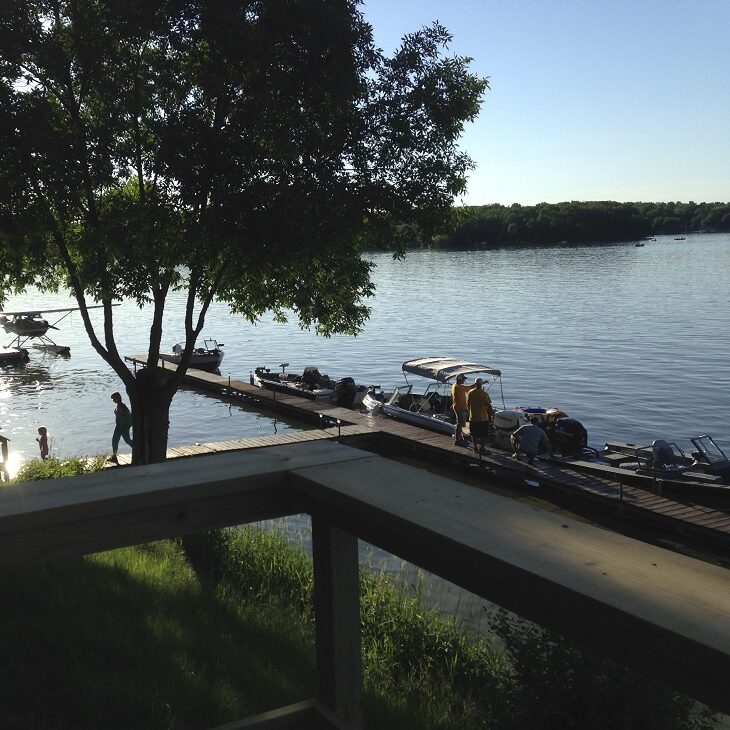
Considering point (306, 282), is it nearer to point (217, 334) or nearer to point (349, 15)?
point (349, 15)

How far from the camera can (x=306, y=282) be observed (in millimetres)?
14625

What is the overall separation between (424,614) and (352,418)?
58.5 feet

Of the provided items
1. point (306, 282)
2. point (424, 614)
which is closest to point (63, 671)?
point (424, 614)

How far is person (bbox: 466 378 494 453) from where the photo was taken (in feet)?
67.5

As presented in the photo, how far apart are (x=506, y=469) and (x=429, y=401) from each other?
6.66 metres

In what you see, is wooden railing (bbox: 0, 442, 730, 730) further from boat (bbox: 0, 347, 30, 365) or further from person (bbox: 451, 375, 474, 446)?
boat (bbox: 0, 347, 30, 365)

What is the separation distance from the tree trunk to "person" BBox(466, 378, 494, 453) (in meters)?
8.38

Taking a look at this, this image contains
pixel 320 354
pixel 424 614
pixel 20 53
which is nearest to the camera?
pixel 424 614

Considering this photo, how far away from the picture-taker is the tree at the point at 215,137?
1234cm

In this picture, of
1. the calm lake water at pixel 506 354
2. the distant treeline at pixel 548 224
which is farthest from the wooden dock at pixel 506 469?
the distant treeline at pixel 548 224

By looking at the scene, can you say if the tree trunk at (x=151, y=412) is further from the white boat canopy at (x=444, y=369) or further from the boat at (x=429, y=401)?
the white boat canopy at (x=444, y=369)

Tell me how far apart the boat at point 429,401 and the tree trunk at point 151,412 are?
10.7m

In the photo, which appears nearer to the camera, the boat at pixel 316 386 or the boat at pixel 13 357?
the boat at pixel 316 386

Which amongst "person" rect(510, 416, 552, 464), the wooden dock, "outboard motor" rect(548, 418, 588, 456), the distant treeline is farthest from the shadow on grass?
the distant treeline
